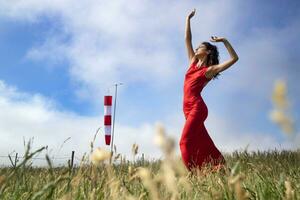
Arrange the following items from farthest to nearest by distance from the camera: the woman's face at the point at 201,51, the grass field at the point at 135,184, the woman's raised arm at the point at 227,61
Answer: the woman's face at the point at 201,51, the woman's raised arm at the point at 227,61, the grass field at the point at 135,184

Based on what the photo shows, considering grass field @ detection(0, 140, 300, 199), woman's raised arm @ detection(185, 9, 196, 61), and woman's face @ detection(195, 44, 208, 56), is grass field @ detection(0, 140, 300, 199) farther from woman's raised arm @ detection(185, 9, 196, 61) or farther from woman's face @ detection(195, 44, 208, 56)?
woman's raised arm @ detection(185, 9, 196, 61)

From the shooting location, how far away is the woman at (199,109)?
632 centimetres

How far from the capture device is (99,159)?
683 mm

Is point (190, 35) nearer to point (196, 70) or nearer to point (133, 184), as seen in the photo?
point (196, 70)

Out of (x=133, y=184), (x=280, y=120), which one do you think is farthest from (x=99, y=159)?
(x=133, y=184)

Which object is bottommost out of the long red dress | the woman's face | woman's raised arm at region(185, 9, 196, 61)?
the long red dress

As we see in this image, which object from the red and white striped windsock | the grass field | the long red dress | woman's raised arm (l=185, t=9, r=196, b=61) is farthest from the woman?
the red and white striped windsock

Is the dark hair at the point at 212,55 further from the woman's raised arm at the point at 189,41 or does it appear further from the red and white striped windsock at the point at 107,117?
the red and white striped windsock at the point at 107,117

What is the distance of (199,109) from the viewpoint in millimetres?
6418

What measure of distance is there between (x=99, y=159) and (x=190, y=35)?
254 inches

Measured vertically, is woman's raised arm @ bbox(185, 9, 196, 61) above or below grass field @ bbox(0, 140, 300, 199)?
above

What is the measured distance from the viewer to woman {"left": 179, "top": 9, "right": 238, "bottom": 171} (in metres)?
6.32

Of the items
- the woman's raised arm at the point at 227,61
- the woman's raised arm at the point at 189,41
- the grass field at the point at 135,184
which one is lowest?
the grass field at the point at 135,184

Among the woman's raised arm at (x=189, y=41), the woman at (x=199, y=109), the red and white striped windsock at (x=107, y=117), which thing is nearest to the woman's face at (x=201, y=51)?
the woman at (x=199, y=109)
